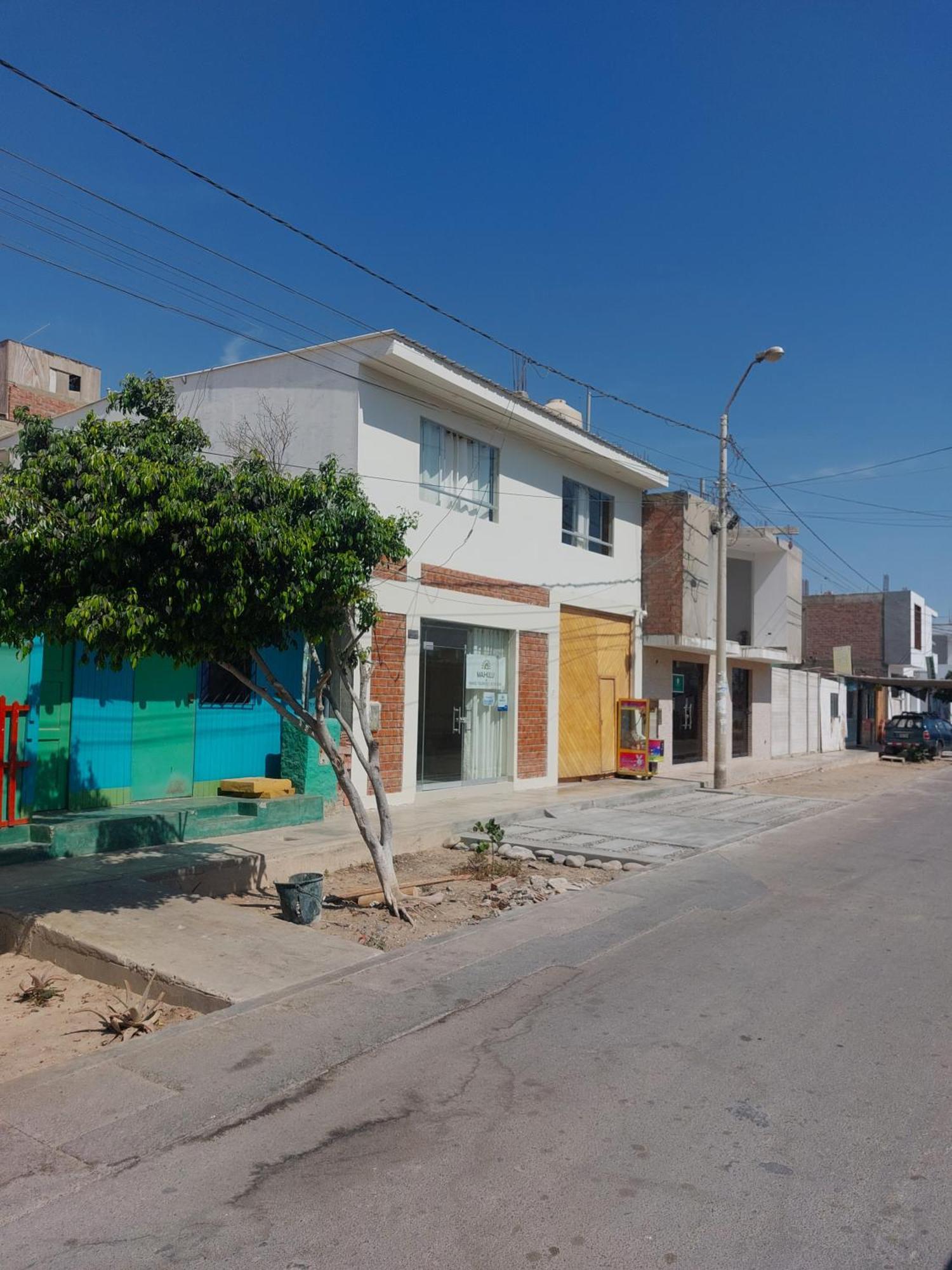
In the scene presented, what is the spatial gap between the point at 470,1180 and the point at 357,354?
1226 centimetres

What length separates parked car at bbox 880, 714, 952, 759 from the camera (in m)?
33.5

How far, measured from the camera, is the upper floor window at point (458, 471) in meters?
15.7

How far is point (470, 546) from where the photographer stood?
16625 millimetres

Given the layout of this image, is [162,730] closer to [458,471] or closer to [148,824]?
[148,824]

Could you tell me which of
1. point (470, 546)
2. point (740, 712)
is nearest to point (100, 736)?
point (470, 546)

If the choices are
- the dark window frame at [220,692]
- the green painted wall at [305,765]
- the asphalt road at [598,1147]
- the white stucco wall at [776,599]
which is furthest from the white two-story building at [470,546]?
the white stucco wall at [776,599]

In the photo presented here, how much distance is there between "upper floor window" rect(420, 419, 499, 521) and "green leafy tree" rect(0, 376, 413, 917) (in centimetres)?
749

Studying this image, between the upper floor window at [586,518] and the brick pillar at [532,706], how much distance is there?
8.46ft

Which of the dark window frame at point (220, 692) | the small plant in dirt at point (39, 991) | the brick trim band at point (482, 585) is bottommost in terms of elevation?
the small plant in dirt at point (39, 991)

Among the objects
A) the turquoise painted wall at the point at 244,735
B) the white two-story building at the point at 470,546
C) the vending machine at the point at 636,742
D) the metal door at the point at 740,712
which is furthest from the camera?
the metal door at the point at 740,712

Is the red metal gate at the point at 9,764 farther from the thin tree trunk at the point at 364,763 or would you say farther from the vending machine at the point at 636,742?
the vending machine at the point at 636,742

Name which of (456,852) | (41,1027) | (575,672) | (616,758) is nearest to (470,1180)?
(41,1027)

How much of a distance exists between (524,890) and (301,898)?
255 centimetres

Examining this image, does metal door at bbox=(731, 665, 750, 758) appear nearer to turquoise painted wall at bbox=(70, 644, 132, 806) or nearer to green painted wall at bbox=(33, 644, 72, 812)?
turquoise painted wall at bbox=(70, 644, 132, 806)
